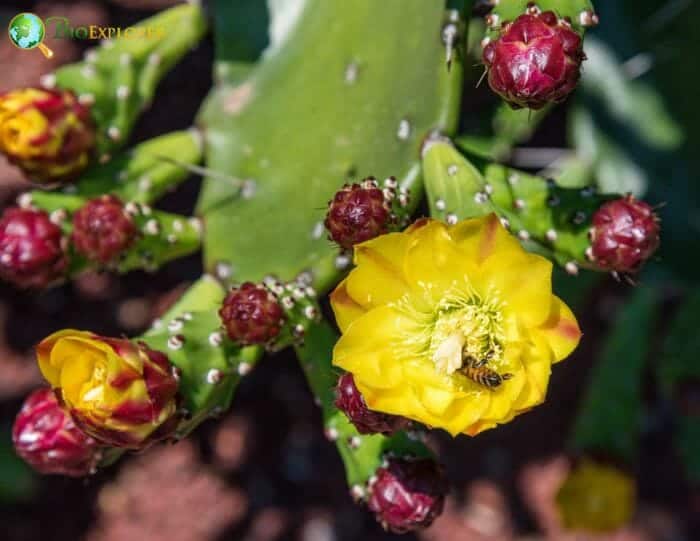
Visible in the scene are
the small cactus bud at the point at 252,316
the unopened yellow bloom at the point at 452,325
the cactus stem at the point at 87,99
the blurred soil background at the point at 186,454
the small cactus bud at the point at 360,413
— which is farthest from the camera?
the blurred soil background at the point at 186,454

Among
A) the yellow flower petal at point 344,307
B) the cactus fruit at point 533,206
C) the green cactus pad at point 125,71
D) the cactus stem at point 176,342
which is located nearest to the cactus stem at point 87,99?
the green cactus pad at point 125,71

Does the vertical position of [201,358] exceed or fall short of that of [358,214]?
it falls short

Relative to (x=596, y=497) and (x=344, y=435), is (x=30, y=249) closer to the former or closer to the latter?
(x=344, y=435)

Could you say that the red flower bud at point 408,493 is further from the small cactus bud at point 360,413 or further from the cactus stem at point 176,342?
the cactus stem at point 176,342

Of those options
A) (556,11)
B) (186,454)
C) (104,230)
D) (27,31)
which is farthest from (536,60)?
(186,454)

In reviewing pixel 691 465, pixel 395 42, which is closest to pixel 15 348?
pixel 395 42

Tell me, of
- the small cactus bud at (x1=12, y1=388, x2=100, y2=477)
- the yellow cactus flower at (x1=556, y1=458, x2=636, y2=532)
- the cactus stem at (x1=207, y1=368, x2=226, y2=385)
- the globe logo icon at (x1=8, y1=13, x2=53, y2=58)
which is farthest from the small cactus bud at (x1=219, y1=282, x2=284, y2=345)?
the yellow cactus flower at (x1=556, y1=458, x2=636, y2=532)

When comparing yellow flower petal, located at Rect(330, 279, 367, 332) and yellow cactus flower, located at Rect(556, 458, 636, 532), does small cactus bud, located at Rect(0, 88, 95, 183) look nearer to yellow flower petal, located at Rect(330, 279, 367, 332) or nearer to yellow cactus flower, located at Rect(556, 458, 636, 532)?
yellow flower petal, located at Rect(330, 279, 367, 332)
